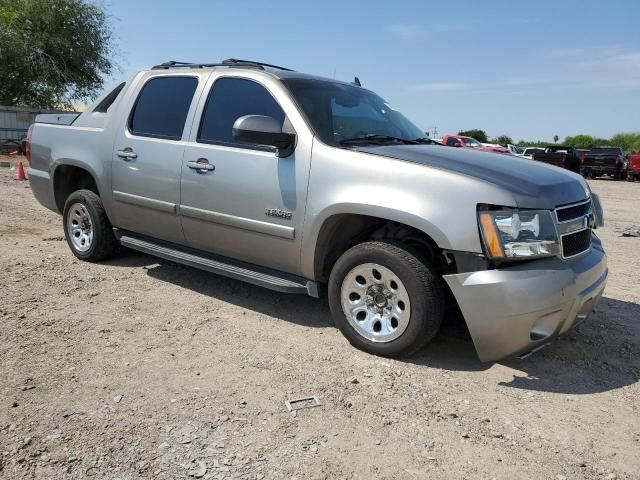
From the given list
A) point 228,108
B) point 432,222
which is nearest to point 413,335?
point 432,222

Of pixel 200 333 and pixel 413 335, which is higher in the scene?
pixel 413 335

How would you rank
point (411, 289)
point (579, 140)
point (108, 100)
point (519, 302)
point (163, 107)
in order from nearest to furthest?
1. point (519, 302)
2. point (411, 289)
3. point (163, 107)
4. point (108, 100)
5. point (579, 140)

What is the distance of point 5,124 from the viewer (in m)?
23.1

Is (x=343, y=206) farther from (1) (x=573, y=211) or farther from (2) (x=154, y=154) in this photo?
(2) (x=154, y=154)

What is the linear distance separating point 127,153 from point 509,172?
326 cm

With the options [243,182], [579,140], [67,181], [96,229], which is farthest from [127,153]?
[579,140]

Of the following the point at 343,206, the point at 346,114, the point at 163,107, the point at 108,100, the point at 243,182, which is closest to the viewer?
the point at 343,206

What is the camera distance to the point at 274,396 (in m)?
3.09

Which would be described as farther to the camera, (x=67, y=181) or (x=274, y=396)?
(x=67, y=181)

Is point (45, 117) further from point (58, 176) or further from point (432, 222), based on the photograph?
point (432, 222)

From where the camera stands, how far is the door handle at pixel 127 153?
4854 mm

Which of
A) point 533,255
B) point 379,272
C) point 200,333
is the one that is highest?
point 533,255

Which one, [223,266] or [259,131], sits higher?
[259,131]

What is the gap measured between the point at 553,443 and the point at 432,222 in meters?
1.31
